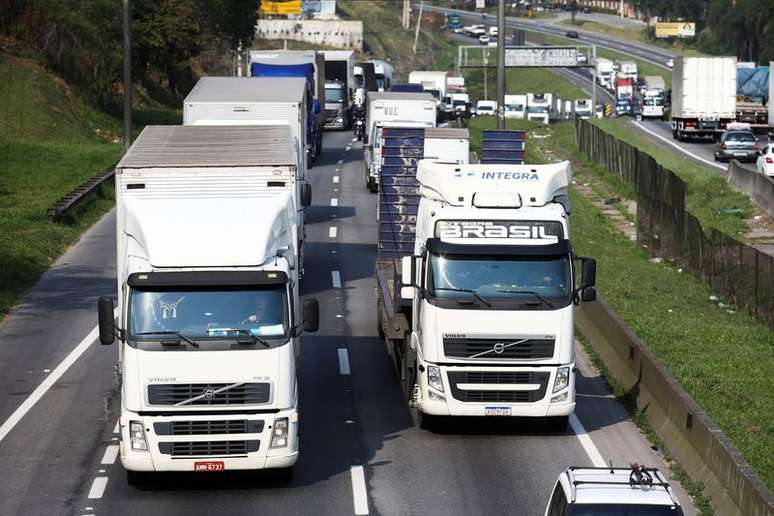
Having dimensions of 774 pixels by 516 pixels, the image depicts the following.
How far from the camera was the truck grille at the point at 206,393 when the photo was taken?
16234 mm

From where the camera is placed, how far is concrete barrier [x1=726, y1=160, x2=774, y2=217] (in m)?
48.1

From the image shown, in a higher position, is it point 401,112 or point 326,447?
point 401,112

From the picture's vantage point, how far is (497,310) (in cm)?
1905

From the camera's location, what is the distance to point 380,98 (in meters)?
54.6

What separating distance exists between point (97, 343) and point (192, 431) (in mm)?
10829

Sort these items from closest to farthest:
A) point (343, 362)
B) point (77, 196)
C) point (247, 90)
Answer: point (343, 362), point (247, 90), point (77, 196)

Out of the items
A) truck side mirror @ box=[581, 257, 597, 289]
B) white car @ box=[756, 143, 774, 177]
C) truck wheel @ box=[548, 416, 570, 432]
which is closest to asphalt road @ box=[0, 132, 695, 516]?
truck wheel @ box=[548, 416, 570, 432]

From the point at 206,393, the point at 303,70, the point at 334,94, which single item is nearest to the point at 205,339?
the point at 206,393

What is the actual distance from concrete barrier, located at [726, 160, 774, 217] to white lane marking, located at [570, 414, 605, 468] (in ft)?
94.5

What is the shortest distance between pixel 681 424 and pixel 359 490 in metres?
4.54

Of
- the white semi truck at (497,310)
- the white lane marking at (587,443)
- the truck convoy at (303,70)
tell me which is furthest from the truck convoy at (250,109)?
the truck convoy at (303,70)

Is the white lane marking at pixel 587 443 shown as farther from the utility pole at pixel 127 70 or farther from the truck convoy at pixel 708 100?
the truck convoy at pixel 708 100

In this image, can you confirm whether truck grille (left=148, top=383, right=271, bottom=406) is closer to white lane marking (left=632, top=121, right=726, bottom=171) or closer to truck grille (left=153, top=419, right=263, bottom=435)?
truck grille (left=153, top=419, right=263, bottom=435)

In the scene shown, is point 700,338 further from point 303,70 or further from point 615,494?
point 303,70
